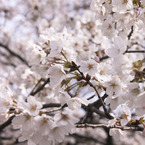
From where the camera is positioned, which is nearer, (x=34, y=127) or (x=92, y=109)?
(x=34, y=127)

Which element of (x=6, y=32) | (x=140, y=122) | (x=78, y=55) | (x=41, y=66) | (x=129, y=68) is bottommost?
(x=140, y=122)

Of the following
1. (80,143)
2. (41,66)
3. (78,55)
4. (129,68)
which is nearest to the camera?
(129,68)

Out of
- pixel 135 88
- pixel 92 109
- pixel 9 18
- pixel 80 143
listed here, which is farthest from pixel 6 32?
pixel 135 88

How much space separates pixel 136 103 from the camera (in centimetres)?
115

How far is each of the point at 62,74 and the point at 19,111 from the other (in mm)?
438

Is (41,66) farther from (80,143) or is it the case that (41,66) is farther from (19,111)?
(80,143)

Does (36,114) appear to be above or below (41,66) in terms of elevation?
below

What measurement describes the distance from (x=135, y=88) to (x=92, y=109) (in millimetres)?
671

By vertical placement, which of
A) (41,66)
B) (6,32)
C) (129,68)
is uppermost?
(6,32)

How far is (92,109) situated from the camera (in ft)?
5.77

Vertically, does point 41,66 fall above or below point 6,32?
below

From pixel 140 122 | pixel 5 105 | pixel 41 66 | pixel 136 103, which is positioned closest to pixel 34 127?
pixel 5 105

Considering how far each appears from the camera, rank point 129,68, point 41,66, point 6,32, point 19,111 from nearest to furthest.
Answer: point 129,68
point 19,111
point 41,66
point 6,32

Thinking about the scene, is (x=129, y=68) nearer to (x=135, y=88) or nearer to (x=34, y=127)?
(x=135, y=88)
